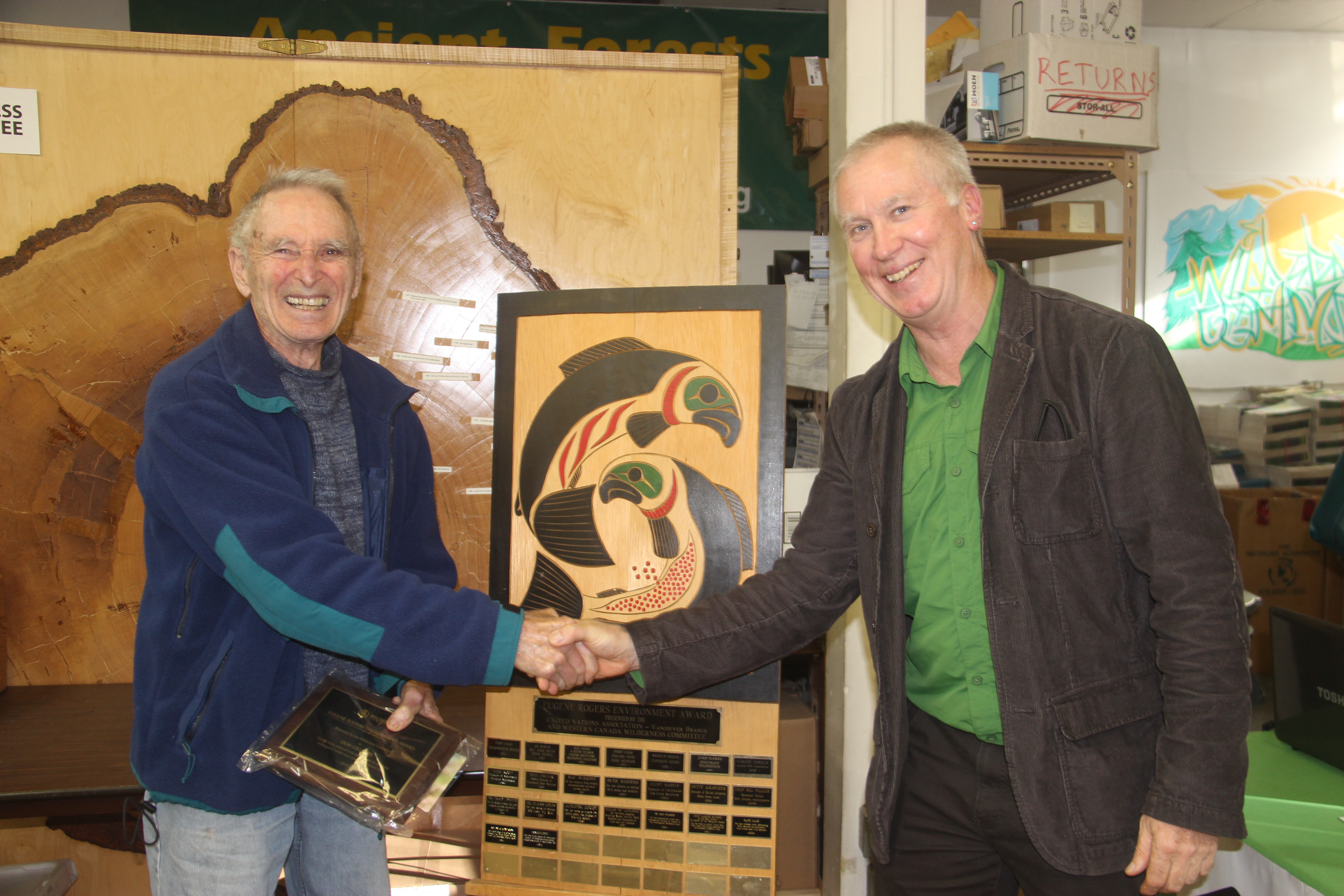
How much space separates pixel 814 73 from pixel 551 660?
2561 millimetres

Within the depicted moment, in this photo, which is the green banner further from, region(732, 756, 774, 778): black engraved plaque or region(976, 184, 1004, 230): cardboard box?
region(732, 756, 774, 778): black engraved plaque

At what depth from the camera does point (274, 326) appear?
1.44 metres

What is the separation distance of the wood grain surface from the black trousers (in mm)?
1334

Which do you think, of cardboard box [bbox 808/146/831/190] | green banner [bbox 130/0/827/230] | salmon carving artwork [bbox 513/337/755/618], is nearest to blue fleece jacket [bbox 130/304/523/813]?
salmon carving artwork [bbox 513/337/755/618]

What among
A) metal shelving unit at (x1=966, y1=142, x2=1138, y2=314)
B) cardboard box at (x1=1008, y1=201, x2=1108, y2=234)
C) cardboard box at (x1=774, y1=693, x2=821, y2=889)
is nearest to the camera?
cardboard box at (x1=774, y1=693, x2=821, y2=889)

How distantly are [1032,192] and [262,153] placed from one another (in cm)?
301

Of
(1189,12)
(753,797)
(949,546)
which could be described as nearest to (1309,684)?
(949,546)

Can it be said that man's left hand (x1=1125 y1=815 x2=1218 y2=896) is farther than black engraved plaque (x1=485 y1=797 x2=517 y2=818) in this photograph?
No

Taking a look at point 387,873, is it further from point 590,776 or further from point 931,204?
point 931,204

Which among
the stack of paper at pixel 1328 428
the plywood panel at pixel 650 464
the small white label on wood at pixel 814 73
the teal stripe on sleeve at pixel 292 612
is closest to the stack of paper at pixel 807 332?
the small white label on wood at pixel 814 73

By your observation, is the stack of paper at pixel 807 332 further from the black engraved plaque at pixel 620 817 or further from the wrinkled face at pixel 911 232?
the black engraved plaque at pixel 620 817

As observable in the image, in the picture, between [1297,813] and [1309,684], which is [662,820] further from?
[1309,684]

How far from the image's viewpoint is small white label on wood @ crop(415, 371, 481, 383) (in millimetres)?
2270

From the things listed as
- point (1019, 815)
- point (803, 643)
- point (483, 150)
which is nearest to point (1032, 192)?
point (483, 150)
